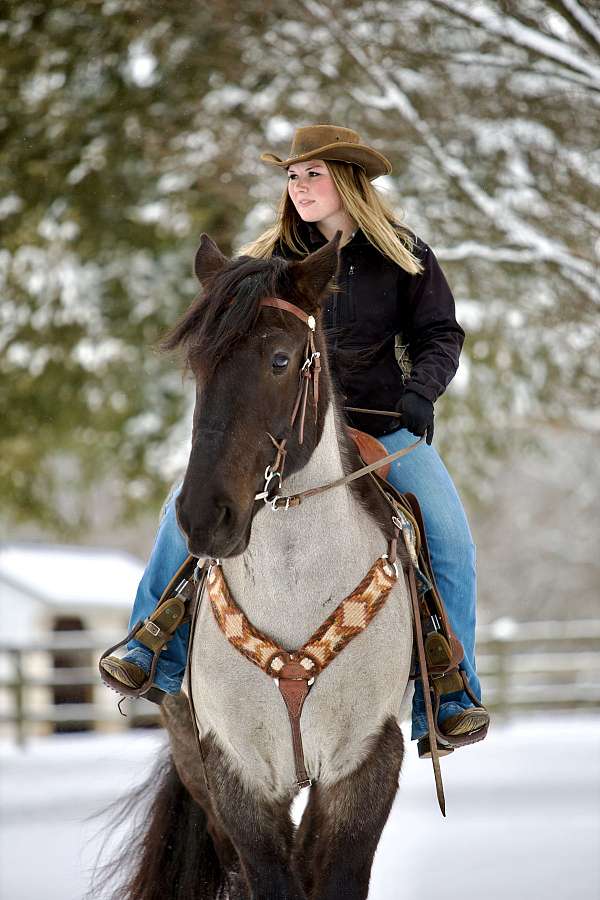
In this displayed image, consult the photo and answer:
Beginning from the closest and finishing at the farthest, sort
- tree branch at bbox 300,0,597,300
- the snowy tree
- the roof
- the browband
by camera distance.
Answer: the browband → the snowy tree → tree branch at bbox 300,0,597,300 → the roof

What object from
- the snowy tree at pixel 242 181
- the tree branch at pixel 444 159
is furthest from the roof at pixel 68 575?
the tree branch at pixel 444 159

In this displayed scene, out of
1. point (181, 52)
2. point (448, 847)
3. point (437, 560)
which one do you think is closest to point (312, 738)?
point (437, 560)

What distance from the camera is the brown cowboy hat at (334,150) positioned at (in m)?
4.16

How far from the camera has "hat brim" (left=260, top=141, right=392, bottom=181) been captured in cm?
414

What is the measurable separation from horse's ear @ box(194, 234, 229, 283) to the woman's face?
58 centimetres

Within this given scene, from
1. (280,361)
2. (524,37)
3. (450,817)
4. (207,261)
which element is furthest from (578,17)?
(450,817)

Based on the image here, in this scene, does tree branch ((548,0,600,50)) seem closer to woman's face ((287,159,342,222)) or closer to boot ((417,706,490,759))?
woman's face ((287,159,342,222))

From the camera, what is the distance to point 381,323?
165 inches

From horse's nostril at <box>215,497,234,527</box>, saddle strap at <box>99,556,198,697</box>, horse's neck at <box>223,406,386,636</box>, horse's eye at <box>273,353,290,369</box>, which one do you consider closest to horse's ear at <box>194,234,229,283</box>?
horse's eye at <box>273,353,290,369</box>

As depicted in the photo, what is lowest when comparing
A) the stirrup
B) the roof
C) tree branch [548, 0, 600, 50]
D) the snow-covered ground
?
the roof

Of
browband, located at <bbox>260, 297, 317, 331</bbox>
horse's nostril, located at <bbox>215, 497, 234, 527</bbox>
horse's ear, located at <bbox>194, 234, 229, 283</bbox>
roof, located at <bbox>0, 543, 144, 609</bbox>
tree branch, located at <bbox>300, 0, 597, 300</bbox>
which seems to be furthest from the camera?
roof, located at <bbox>0, 543, 144, 609</bbox>

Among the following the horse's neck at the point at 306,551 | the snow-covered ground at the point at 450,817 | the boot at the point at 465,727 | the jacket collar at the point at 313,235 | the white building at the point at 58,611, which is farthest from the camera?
the white building at the point at 58,611

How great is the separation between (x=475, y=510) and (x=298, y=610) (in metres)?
11.3

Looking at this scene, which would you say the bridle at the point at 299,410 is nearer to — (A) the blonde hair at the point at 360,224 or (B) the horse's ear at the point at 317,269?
(B) the horse's ear at the point at 317,269
